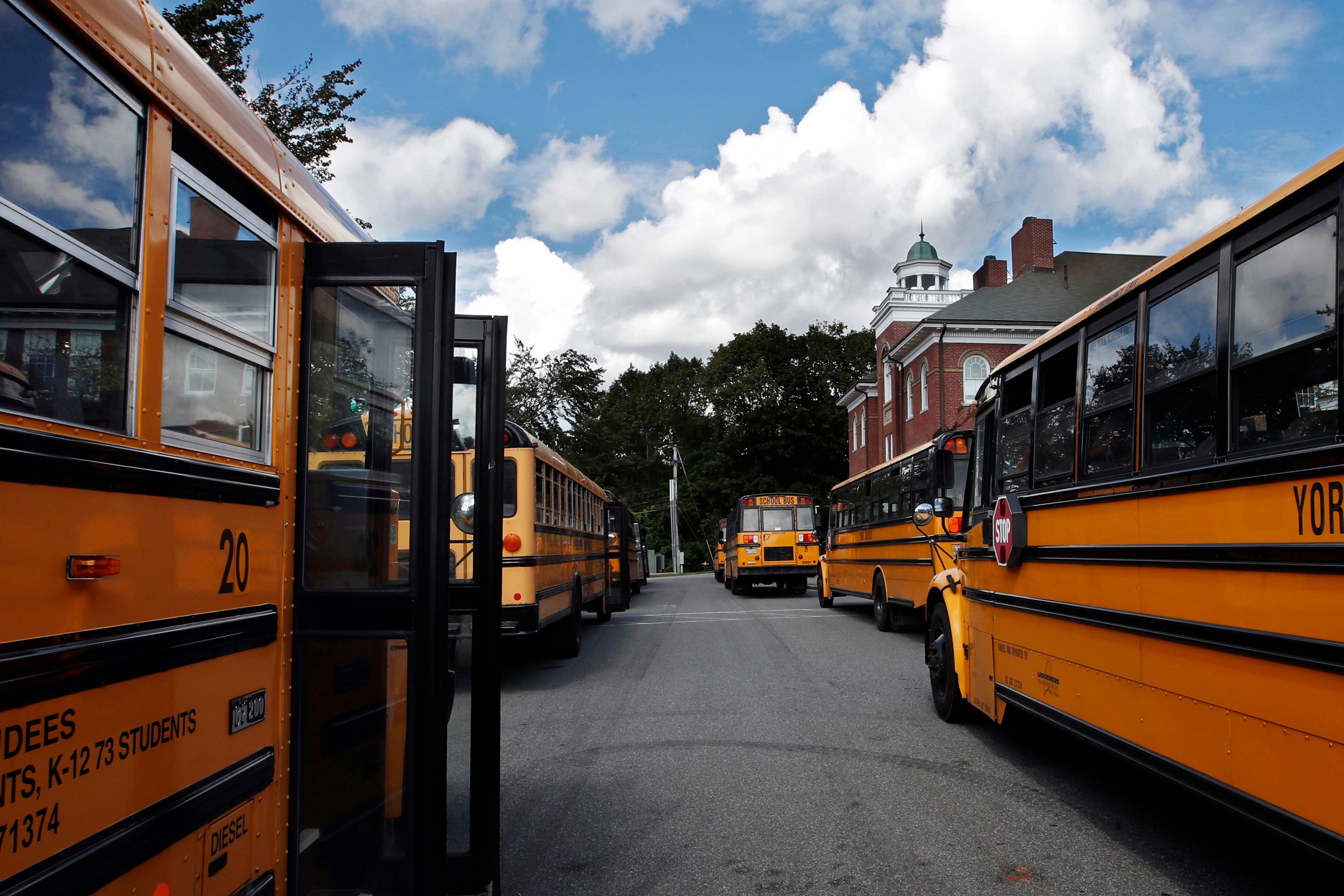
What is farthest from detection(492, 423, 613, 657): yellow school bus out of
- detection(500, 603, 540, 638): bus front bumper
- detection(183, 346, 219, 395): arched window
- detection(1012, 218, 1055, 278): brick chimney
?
detection(1012, 218, 1055, 278): brick chimney

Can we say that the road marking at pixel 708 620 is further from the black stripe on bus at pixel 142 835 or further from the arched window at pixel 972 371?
the arched window at pixel 972 371

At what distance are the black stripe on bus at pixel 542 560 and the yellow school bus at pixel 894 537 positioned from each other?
3.81 meters

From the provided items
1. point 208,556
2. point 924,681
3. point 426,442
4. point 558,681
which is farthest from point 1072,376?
point 558,681

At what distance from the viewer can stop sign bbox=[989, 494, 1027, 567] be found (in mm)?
5152

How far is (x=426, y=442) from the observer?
2916 mm

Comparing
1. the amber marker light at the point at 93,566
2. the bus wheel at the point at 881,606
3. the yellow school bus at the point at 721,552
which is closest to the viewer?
the amber marker light at the point at 93,566

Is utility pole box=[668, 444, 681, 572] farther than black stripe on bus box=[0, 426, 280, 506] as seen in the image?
Yes

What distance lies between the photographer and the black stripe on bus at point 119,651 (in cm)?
167

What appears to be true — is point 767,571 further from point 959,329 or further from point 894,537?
point 959,329

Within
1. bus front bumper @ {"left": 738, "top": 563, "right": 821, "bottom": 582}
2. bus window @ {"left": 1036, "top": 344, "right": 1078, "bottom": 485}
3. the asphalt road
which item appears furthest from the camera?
bus front bumper @ {"left": 738, "top": 563, "right": 821, "bottom": 582}

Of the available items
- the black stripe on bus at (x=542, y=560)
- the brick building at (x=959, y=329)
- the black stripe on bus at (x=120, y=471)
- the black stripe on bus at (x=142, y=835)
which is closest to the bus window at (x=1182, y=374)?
the black stripe on bus at (x=120, y=471)

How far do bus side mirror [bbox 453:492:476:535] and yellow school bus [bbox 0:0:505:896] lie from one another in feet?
0.20

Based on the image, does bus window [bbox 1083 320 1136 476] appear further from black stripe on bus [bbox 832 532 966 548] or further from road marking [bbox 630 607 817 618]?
road marking [bbox 630 607 817 618]

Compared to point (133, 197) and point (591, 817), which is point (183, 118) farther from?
point (591, 817)
